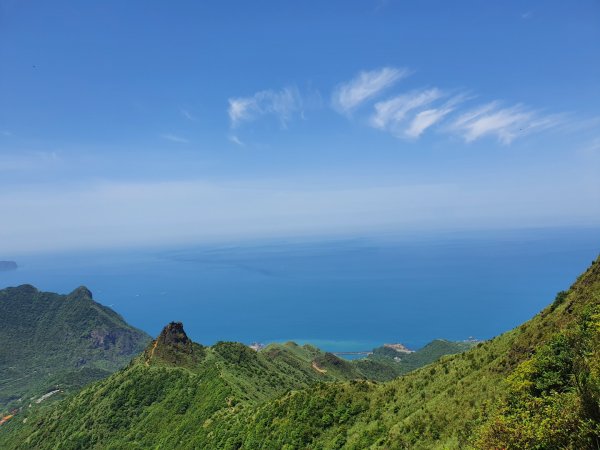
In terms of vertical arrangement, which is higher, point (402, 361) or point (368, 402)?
point (368, 402)

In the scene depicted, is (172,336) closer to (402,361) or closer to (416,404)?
(416,404)

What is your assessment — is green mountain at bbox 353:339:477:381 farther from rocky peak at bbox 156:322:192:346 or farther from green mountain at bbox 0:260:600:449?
rocky peak at bbox 156:322:192:346

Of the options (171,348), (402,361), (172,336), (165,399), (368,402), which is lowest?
(402,361)

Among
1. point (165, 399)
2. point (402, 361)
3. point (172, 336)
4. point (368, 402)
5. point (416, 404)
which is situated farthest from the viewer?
point (402, 361)

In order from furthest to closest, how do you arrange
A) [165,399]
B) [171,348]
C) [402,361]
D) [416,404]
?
[402,361]
[171,348]
[165,399]
[416,404]

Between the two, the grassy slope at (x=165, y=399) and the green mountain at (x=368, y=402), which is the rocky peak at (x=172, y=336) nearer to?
the green mountain at (x=368, y=402)

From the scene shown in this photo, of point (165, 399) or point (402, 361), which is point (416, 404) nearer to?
point (165, 399)

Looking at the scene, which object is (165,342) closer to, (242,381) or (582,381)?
(242,381)

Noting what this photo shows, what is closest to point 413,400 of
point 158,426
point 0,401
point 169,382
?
point 158,426

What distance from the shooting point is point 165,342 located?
271 feet

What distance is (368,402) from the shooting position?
117 ft

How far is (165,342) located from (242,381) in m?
26.5

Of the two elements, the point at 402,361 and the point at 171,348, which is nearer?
the point at 171,348

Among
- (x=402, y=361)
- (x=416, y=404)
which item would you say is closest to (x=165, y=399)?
(x=416, y=404)
